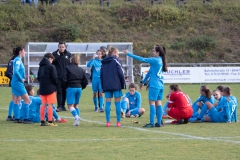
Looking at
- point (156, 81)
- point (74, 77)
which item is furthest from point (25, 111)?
point (156, 81)

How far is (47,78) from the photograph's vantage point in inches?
532

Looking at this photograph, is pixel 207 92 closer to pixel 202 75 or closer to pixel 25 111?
pixel 25 111

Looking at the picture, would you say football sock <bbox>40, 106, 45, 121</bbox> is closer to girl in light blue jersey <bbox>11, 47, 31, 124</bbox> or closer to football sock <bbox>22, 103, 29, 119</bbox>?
girl in light blue jersey <bbox>11, 47, 31, 124</bbox>

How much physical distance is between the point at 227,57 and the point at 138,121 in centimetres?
2970

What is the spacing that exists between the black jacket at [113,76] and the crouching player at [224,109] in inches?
97.3

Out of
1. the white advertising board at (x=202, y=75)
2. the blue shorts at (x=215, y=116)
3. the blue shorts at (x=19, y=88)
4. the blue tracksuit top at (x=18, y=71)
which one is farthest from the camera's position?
the white advertising board at (x=202, y=75)

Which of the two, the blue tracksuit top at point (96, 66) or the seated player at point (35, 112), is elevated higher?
the blue tracksuit top at point (96, 66)

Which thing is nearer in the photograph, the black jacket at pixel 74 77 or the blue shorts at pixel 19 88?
the blue shorts at pixel 19 88

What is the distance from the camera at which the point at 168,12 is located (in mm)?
48500

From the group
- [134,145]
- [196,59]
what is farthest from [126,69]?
[134,145]

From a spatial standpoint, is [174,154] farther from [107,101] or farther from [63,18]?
[63,18]

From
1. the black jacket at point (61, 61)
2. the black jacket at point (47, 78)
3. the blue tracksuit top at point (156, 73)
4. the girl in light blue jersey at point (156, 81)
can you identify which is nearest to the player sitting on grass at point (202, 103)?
the girl in light blue jersey at point (156, 81)

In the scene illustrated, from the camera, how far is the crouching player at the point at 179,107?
45.8 feet

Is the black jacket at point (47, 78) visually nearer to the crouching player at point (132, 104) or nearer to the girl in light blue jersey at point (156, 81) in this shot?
the girl in light blue jersey at point (156, 81)
